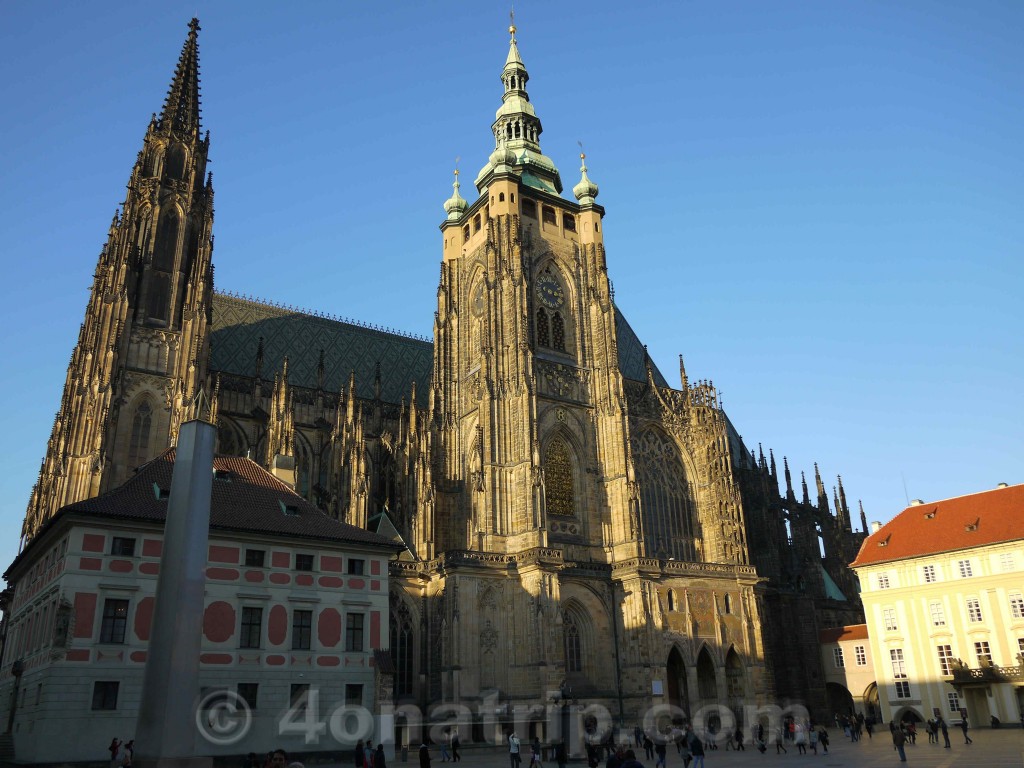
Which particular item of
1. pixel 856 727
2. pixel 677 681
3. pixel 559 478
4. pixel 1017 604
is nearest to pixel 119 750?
pixel 559 478

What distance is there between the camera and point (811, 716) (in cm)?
4978

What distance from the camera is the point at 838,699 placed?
53188 millimetres

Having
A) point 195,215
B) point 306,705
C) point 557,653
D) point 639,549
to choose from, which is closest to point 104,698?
point 306,705

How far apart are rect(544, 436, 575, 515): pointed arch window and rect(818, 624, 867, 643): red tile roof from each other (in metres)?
18.6

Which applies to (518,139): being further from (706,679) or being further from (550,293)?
(706,679)

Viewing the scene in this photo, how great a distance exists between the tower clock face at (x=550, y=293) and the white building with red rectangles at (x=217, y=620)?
22441 mm

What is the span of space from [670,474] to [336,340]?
81.1 ft

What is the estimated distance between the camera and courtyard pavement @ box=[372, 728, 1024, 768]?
80.6ft

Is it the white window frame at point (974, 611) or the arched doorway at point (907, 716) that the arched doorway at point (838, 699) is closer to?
the arched doorway at point (907, 716)

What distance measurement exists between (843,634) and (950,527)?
9851mm

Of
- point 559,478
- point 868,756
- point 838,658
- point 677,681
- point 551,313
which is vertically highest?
point 551,313

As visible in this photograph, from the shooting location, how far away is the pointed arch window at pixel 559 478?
46.7m

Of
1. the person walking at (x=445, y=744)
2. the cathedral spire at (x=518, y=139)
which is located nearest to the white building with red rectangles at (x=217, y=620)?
the person walking at (x=445, y=744)

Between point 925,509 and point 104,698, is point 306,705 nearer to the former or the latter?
point 104,698
